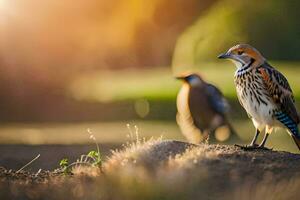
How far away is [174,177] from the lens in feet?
34.1

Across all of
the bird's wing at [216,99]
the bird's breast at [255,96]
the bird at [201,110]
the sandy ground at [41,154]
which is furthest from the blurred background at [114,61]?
the bird's breast at [255,96]

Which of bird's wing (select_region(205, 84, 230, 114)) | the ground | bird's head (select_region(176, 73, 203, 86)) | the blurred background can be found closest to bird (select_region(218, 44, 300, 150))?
the ground

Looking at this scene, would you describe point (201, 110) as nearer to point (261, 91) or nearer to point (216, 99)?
point (216, 99)

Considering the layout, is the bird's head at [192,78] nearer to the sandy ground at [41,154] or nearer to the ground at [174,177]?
the sandy ground at [41,154]

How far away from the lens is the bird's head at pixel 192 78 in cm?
1641

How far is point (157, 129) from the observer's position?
68.7 feet

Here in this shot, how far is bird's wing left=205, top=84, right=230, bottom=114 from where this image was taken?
16.1 m

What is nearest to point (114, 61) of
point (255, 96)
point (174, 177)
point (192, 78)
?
point (192, 78)

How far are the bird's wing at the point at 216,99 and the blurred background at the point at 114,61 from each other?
201 cm

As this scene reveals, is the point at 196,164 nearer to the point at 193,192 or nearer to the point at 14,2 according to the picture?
the point at 193,192

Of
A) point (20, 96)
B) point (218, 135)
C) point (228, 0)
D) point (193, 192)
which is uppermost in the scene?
point (228, 0)

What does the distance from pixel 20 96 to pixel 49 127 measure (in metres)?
7.35

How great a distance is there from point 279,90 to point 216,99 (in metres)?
4.02

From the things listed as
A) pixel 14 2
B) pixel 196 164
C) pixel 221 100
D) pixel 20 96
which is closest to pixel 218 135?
pixel 221 100
